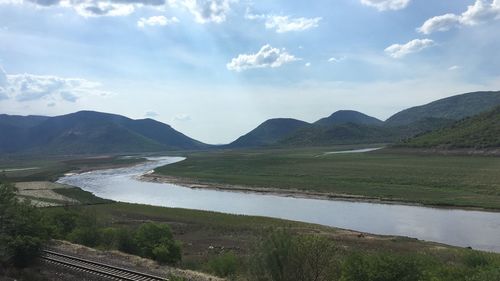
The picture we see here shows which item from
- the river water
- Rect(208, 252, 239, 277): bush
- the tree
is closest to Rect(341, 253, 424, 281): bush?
Rect(208, 252, 239, 277): bush

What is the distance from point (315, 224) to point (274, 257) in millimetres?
34697

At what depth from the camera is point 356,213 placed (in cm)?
6456

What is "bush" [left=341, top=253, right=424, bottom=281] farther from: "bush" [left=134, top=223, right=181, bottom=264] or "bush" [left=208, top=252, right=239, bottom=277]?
"bush" [left=134, top=223, right=181, bottom=264]

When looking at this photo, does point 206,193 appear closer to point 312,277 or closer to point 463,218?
point 463,218

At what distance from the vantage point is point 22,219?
107ft

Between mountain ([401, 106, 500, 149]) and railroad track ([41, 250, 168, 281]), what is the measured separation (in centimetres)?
11220

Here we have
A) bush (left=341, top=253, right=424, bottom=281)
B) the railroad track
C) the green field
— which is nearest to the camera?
bush (left=341, top=253, right=424, bottom=281)

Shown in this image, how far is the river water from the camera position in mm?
49750

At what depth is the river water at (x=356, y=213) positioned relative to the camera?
49.8 m

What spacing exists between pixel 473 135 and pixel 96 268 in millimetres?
128847

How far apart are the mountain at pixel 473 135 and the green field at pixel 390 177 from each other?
24.6 ft

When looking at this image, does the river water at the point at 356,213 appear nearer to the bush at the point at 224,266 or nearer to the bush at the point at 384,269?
the bush at the point at 224,266

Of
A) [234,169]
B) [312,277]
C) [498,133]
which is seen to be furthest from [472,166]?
[312,277]

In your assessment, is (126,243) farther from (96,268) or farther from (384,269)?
(384,269)
